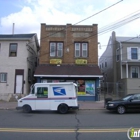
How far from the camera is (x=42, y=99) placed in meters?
15.0

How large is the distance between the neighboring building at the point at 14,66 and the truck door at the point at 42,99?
28.6ft

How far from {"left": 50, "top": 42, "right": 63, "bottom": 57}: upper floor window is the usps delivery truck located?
9706 mm

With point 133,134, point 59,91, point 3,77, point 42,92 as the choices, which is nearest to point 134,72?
point 59,91

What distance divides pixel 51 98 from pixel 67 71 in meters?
8.15

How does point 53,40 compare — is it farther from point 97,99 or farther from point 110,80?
point 110,80

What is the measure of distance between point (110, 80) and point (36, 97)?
72.4 ft

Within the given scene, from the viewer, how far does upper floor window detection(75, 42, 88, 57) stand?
2447cm

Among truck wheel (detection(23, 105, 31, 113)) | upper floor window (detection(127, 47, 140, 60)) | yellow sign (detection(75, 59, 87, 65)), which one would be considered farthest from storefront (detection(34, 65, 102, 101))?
truck wheel (detection(23, 105, 31, 113))

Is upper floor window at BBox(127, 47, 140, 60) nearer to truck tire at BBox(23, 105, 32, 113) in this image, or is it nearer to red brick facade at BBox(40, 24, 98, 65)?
red brick facade at BBox(40, 24, 98, 65)

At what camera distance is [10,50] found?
23938 mm

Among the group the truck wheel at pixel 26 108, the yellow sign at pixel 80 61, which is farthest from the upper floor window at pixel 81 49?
the truck wheel at pixel 26 108

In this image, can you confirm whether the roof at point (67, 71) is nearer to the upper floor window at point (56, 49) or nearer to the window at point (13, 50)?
the upper floor window at point (56, 49)

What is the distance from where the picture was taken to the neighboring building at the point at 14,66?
23.3 m

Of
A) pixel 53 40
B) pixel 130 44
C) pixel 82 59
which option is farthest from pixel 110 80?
pixel 53 40
